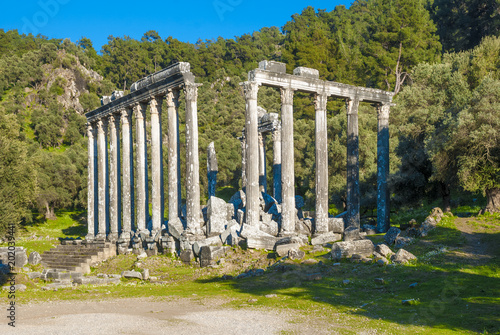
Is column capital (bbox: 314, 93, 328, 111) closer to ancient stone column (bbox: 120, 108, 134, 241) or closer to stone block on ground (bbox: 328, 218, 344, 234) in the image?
stone block on ground (bbox: 328, 218, 344, 234)

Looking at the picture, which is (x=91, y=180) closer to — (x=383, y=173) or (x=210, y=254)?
(x=210, y=254)

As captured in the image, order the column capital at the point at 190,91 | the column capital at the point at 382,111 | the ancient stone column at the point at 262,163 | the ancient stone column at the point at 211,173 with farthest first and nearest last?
the ancient stone column at the point at 262,163 → the ancient stone column at the point at 211,173 → the column capital at the point at 382,111 → the column capital at the point at 190,91

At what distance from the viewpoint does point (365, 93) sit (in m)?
33.5

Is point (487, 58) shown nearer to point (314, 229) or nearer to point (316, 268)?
point (314, 229)

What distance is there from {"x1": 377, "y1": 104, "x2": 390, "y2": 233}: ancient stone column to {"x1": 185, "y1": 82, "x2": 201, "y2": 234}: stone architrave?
40.4 ft

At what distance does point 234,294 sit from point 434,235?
450 inches

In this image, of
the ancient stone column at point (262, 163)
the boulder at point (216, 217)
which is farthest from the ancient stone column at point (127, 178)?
the ancient stone column at point (262, 163)

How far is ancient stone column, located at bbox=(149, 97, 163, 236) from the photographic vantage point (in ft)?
101

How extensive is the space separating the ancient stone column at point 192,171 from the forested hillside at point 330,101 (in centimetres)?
918

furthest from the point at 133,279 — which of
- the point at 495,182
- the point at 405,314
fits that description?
the point at 495,182

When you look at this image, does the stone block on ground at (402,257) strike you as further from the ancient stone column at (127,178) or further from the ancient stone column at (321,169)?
the ancient stone column at (127,178)

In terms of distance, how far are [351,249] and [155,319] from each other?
10.7 metres

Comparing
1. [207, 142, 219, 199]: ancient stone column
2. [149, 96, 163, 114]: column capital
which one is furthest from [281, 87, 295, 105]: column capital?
[207, 142, 219, 199]: ancient stone column

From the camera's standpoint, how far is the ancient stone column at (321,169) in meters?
29.8
